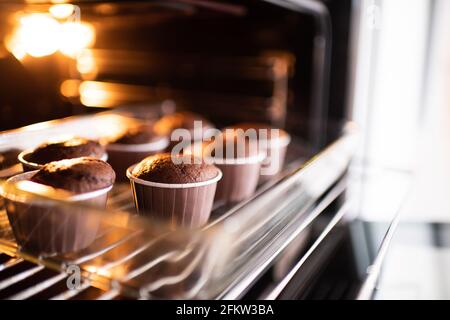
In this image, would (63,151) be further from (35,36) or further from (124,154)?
(35,36)

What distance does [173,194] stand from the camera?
75cm

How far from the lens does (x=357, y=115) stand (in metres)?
1.18

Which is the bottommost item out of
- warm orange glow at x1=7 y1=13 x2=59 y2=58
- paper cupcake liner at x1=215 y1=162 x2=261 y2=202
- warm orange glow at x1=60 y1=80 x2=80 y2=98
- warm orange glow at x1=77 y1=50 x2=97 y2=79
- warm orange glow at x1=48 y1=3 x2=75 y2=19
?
paper cupcake liner at x1=215 y1=162 x2=261 y2=202

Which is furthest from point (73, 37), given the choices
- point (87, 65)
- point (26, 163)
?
point (26, 163)

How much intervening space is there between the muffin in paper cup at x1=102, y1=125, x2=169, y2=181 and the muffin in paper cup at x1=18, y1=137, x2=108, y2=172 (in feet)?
0.40

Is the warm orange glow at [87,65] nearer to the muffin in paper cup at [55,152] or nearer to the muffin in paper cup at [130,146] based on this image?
the muffin in paper cup at [130,146]

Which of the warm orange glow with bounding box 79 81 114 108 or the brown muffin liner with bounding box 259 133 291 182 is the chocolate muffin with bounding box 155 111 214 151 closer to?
the brown muffin liner with bounding box 259 133 291 182

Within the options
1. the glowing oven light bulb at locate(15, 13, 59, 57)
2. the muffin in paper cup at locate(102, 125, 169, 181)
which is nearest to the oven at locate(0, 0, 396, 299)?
the glowing oven light bulb at locate(15, 13, 59, 57)

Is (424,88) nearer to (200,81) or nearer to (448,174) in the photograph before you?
(448,174)

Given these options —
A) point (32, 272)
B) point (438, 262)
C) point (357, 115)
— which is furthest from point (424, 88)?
point (32, 272)

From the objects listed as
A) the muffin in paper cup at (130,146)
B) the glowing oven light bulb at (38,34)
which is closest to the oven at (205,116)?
the glowing oven light bulb at (38,34)

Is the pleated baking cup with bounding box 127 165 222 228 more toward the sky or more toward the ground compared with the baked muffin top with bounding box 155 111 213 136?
more toward the ground

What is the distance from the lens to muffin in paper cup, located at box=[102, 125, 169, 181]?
1003 mm

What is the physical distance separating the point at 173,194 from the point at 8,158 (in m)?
0.33
